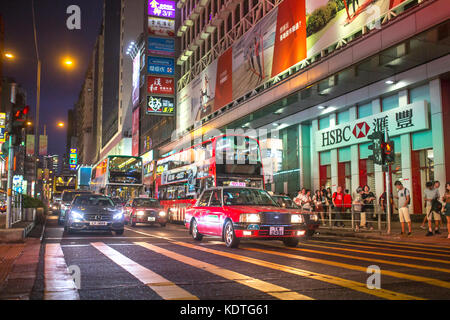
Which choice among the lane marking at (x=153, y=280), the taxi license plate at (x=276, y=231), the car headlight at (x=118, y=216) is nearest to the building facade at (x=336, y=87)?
the taxi license plate at (x=276, y=231)

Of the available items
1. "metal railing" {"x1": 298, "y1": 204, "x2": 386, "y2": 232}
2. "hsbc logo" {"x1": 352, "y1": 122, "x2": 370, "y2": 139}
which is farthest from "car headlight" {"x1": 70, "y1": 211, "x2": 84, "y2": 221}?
"hsbc logo" {"x1": 352, "y1": 122, "x2": 370, "y2": 139}

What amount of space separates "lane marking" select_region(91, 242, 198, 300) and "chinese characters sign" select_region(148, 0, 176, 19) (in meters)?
40.6

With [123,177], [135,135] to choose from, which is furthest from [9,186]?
[135,135]

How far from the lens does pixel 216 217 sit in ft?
40.2

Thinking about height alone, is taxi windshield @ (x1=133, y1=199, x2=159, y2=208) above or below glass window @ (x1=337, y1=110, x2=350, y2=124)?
below

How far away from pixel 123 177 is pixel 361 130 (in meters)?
14.9

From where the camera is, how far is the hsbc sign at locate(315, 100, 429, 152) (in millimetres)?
20516

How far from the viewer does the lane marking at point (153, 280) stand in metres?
5.28

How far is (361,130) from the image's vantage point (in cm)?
2436

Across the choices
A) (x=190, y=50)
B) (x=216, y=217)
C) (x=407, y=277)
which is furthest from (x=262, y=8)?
(x=407, y=277)

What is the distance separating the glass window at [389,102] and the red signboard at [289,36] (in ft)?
17.0

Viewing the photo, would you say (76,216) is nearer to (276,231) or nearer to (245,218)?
(245,218)

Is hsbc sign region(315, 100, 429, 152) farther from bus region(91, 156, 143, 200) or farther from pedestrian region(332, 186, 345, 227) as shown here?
bus region(91, 156, 143, 200)

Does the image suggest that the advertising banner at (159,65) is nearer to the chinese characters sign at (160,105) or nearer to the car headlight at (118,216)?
the chinese characters sign at (160,105)
